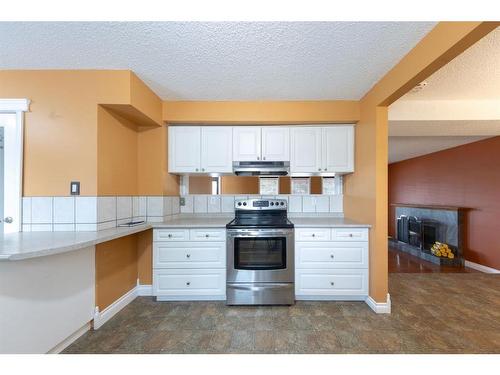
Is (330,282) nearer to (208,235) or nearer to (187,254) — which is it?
(208,235)

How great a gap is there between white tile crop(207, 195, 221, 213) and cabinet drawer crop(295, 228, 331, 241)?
1.26 m

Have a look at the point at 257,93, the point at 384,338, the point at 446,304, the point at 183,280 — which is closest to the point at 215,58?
the point at 257,93

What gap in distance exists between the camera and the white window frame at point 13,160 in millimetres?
2053

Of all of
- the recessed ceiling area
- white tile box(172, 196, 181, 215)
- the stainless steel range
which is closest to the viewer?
the recessed ceiling area

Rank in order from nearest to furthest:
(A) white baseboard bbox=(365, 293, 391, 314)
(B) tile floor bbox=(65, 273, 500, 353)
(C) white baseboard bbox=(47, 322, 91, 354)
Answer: (C) white baseboard bbox=(47, 322, 91, 354) → (B) tile floor bbox=(65, 273, 500, 353) → (A) white baseboard bbox=(365, 293, 391, 314)

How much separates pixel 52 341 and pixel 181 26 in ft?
8.25

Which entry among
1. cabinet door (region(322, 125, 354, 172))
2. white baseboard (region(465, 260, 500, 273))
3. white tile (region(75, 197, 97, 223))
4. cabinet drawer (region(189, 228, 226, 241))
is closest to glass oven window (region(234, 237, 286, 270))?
cabinet drawer (region(189, 228, 226, 241))

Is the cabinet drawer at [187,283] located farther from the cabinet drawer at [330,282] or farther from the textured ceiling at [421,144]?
the textured ceiling at [421,144]

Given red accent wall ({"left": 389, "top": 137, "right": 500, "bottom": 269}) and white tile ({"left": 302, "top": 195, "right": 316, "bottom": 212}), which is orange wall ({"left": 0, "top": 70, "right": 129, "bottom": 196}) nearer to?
white tile ({"left": 302, "top": 195, "right": 316, "bottom": 212})

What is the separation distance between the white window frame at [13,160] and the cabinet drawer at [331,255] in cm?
277

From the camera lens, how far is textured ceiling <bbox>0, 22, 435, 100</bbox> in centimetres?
163

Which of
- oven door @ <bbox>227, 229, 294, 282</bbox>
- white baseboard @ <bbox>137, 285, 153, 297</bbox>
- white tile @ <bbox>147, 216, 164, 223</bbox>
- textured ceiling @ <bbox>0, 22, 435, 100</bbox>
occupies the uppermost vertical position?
textured ceiling @ <bbox>0, 22, 435, 100</bbox>

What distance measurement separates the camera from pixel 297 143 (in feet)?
9.86

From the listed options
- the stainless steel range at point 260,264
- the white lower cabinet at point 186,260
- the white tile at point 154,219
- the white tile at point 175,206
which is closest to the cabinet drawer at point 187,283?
the white lower cabinet at point 186,260
